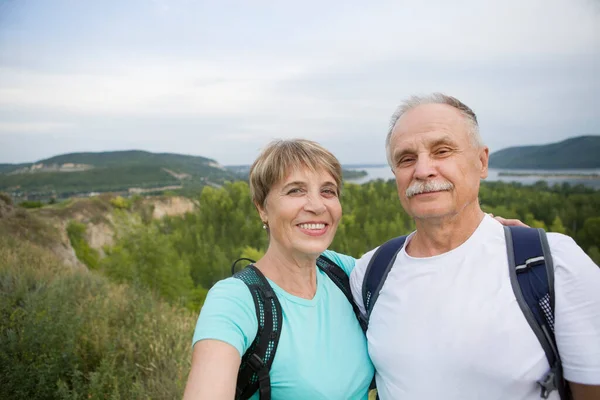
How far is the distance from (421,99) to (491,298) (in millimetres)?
978

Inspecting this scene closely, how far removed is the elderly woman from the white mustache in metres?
0.42

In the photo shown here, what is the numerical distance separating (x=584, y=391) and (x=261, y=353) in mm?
1200

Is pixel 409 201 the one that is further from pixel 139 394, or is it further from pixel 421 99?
pixel 139 394

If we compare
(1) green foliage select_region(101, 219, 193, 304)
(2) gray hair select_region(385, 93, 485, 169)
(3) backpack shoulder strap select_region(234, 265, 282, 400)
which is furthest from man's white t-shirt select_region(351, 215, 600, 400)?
(1) green foliage select_region(101, 219, 193, 304)

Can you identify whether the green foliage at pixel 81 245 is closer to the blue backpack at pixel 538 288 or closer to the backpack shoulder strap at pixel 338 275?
the backpack shoulder strap at pixel 338 275

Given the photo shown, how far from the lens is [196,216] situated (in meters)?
40.2

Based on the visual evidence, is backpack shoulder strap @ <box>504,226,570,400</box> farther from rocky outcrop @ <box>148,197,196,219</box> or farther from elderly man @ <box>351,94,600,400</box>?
rocky outcrop @ <box>148,197,196,219</box>

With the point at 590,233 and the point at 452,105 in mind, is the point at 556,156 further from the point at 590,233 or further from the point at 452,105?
the point at 452,105

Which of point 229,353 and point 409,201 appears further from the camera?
point 409,201

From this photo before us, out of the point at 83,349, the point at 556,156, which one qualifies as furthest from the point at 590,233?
the point at 556,156

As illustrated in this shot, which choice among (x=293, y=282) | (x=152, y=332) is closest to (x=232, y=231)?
(x=152, y=332)

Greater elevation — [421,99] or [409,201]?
[421,99]

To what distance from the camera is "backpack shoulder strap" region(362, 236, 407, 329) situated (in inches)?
79.1

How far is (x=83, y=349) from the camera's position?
4.36 m
